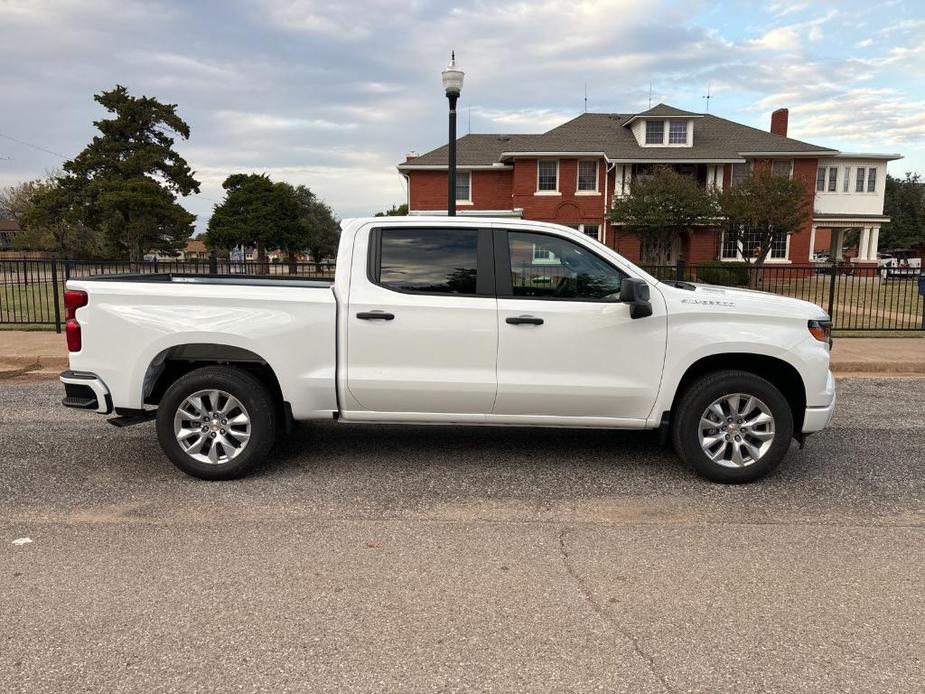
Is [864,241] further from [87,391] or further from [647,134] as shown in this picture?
[87,391]

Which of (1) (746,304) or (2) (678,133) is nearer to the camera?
(1) (746,304)

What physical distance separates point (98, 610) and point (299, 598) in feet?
3.00

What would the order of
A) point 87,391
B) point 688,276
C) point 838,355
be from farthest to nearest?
point 688,276 < point 838,355 < point 87,391

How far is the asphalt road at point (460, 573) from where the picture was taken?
2.83 m

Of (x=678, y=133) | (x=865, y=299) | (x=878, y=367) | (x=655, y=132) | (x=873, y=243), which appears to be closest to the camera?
(x=878, y=367)

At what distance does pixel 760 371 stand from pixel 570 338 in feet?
5.07

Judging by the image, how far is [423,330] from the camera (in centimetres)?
498

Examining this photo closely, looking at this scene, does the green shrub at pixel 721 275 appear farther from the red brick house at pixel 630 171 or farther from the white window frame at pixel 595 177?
the white window frame at pixel 595 177

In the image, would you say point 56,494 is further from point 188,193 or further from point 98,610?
point 188,193

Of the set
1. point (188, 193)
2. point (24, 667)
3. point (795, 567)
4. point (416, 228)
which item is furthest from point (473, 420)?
point (188, 193)

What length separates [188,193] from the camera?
132 ft

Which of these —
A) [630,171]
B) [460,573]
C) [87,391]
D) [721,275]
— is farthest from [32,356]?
[630,171]

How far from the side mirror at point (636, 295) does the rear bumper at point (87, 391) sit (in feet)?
12.3

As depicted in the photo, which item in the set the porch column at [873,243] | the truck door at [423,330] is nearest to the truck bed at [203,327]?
the truck door at [423,330]
